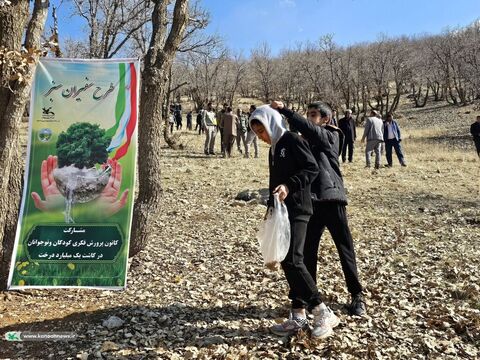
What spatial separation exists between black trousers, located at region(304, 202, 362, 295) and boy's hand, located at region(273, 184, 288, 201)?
66cm

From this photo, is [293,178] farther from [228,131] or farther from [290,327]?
[228,131]

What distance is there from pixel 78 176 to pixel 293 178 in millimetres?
2383

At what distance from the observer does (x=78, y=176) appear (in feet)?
14.8

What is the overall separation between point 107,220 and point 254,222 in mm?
3430

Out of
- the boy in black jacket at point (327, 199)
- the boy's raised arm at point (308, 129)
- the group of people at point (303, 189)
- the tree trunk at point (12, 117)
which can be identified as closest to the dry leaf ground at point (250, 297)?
the group of people at point (303, 189)

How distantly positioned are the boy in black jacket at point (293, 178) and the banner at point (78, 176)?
5.58 feet

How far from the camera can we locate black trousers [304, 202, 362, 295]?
13.2 feet

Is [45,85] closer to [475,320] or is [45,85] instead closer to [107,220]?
[107,220]

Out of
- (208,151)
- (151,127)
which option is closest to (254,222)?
(151,127)

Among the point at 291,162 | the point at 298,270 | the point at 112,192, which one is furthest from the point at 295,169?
the point at 112,192

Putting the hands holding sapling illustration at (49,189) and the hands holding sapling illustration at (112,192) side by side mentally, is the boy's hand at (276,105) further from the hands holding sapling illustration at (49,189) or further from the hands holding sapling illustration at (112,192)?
the hands holding sapling illustration at (49,189)

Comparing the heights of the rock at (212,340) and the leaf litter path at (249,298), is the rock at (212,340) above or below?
below

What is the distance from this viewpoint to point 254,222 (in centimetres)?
757

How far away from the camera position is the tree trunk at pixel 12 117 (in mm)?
4137
